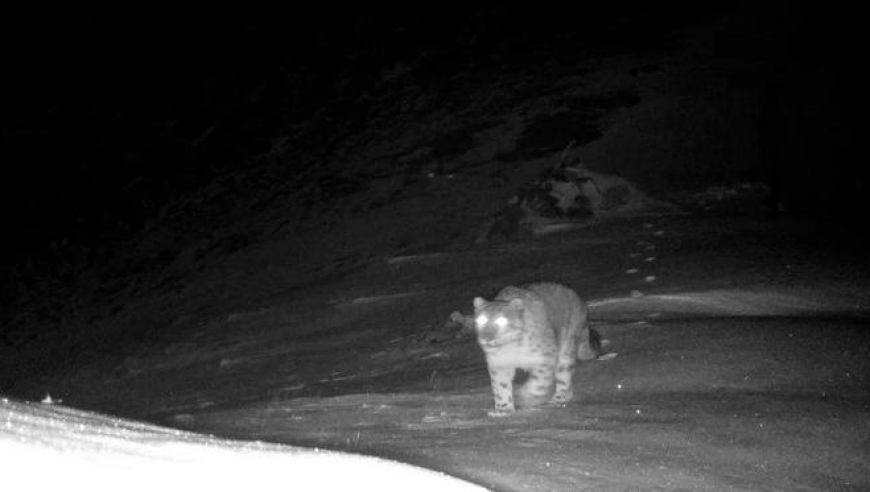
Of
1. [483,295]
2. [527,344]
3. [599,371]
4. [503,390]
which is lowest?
[483,295]

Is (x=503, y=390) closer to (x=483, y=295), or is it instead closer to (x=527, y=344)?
(x=527, y=344)

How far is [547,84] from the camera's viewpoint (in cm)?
2369

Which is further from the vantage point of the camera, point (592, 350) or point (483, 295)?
point (483, 295)

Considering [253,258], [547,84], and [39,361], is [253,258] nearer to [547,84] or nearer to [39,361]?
[39,361]

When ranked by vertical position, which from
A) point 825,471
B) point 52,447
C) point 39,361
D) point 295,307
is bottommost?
point 39,361

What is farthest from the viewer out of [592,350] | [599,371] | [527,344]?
[592,350]

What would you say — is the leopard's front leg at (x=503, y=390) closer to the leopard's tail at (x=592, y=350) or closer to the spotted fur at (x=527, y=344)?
the spotted fur at (x=527, y=344)

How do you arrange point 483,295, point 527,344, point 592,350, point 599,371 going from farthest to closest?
1. point 483,295
2. point 592,350
3. point 599,371
4. point 527,344

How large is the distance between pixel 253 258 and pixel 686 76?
42.6 ft

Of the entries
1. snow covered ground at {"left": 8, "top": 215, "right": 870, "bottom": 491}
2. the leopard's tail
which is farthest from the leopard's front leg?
the leopard's tail

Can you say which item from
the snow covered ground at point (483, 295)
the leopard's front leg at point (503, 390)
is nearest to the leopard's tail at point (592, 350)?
the snow covered ground at point (483, 295)

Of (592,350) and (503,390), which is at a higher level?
(503,390)

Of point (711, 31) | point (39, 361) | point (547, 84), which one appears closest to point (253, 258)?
point (39, 361)

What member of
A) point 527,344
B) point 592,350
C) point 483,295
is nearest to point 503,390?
point 527,344
